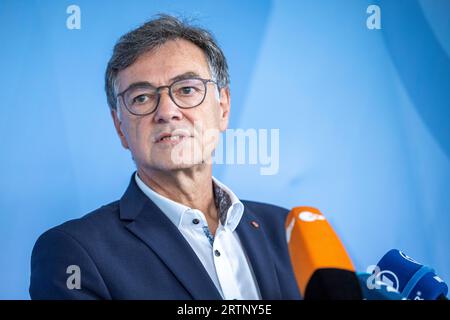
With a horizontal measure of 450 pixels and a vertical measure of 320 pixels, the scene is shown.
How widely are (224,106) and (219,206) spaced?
14.8 inches

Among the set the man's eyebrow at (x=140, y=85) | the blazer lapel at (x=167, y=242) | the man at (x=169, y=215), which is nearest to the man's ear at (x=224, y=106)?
the man at (x=169, y=215)

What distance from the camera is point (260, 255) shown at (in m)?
1.65

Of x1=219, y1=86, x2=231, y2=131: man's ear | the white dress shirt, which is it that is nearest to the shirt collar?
the white dress shirt

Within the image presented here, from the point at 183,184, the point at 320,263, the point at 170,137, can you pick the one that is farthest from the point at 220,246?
the point at 320,263

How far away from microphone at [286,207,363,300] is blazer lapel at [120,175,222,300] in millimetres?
394

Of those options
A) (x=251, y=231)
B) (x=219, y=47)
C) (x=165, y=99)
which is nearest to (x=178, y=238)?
(x=251, y=231)

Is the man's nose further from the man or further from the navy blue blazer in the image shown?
the navy blue blazer

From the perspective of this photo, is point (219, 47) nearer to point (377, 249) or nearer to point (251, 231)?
point (251, 231)

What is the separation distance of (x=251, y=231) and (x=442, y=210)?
0.84 m

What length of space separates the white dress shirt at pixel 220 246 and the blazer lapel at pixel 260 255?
0.06 feet

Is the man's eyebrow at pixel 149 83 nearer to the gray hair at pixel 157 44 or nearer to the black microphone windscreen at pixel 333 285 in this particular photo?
the gray hair at pixel 157 44

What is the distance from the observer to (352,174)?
2.02m

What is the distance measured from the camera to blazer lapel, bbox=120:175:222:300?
4.75 ft

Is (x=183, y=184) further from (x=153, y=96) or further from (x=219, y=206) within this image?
(x=153, y=96)
